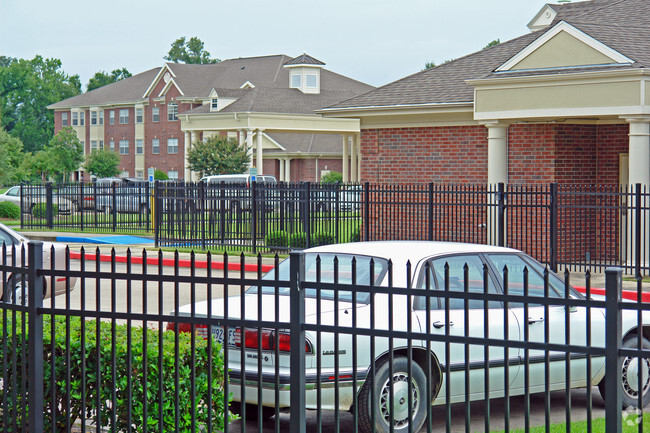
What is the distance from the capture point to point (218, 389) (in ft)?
20.0

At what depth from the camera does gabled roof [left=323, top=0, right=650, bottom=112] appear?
2017 centimetres

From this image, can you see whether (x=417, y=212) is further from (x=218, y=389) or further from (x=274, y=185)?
(x=218, y=389)

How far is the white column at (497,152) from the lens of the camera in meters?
21.1

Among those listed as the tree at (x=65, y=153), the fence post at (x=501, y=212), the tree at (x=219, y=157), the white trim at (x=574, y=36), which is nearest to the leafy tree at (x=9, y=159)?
the tree at (x=65, y=153)

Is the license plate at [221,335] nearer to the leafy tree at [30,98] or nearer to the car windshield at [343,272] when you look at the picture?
the car windshield at [343,272]

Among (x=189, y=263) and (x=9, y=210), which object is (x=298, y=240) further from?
(x=9, y=210)

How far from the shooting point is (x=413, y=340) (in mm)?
7332

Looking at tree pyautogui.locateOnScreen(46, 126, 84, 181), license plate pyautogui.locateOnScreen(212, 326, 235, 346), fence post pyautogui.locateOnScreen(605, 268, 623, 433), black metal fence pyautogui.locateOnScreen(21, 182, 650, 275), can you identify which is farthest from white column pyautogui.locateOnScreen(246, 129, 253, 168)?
fence post pyautogui.locateOnScreen(605, 268, 623, 433)

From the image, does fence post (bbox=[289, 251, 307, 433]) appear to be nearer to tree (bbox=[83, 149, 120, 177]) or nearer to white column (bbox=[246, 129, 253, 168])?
white column (bbox=[246, 129, 253, 168])

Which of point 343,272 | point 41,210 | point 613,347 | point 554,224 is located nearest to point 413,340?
point 343,272

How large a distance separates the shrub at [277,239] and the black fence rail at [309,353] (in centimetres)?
1485

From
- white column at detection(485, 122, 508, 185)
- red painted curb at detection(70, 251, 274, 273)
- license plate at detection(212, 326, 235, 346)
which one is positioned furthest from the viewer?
white column at detection(485, 122, 508, 185)

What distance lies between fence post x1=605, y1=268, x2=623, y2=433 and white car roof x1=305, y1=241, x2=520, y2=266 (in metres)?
3.76

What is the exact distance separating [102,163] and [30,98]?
4604 centimetres
